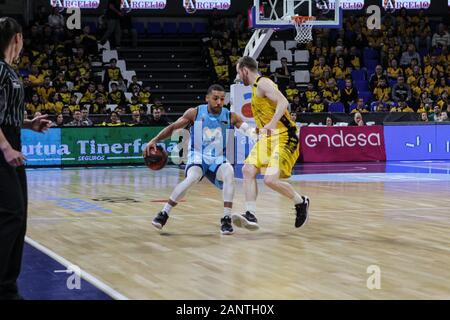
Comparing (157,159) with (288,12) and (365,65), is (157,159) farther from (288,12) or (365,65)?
(365,65)

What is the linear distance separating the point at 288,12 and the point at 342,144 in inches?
167

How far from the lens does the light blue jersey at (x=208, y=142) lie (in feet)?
33.1

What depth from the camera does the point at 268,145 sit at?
10172mm

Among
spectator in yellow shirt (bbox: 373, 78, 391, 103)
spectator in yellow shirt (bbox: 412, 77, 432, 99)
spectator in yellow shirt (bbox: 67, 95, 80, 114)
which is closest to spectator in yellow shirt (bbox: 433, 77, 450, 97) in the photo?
spectator in yellow shirt (bbox: 412, 77, 432, 99)

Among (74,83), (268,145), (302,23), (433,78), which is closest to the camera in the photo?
(268,145)

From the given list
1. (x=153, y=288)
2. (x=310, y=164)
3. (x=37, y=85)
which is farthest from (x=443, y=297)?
(x=37, y=85)

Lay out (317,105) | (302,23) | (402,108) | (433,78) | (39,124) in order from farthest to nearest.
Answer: (433,78), (402,108), (317,105), (302,23), (39,124)

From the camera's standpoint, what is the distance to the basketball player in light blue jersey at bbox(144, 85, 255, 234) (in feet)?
32.7

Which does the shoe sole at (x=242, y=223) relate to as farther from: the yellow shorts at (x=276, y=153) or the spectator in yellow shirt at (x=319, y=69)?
the spectator in yellow shirt at (x=319, y=69)

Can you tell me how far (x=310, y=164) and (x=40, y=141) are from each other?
22.9 feet

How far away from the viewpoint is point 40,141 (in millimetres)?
21562

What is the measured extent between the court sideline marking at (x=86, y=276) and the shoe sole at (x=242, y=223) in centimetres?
217

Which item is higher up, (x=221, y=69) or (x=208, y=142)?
(x=221, y=69)

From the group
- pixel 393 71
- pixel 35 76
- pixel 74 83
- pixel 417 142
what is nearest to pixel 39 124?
pixel 417 142
